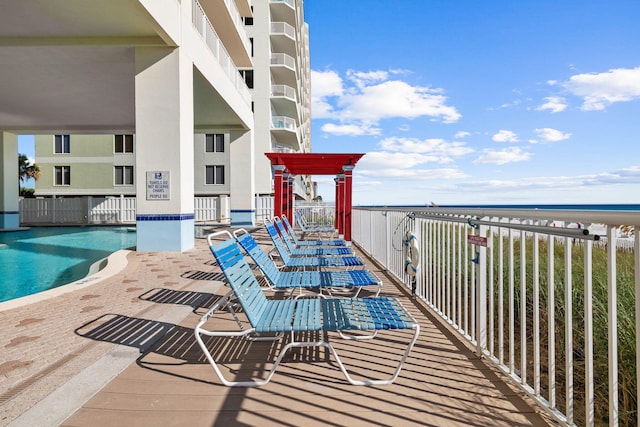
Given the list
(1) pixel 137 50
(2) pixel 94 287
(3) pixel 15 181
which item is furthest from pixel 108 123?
(2) pixel 94 287

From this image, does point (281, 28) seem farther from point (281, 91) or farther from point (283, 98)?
point (283, 98)

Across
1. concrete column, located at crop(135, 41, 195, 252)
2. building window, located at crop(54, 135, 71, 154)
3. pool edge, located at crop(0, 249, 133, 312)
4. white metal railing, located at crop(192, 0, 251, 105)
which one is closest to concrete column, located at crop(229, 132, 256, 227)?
white metal railing, located at crop(192, 0, 251, 105)

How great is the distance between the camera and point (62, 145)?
100ft

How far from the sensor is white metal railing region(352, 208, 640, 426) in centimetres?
180

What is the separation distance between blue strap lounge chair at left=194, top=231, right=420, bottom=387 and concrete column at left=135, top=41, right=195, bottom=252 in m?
6.40

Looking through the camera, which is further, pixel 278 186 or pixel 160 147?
pixel 278 186

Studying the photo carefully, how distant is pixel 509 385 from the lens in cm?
253

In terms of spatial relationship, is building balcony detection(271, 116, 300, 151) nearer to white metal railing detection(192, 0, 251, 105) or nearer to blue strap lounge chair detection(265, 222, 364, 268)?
white metal railing detection(192, 0, 251, 105)

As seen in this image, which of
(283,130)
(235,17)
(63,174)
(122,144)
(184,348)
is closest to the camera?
(184,348)

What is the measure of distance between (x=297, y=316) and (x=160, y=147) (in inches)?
292

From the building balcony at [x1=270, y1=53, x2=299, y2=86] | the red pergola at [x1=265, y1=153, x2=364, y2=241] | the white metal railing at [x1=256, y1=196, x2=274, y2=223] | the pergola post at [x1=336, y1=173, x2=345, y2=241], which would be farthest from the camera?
the building balcony at [x1=270, y1=53, x2=299, y2=86]

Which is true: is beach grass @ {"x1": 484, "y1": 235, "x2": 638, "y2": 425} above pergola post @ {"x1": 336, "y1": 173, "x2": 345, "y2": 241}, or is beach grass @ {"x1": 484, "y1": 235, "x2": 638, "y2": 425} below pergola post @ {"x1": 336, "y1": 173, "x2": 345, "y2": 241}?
below

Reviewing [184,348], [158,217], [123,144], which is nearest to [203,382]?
[184,348]

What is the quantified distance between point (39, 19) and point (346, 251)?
791 centimetres
